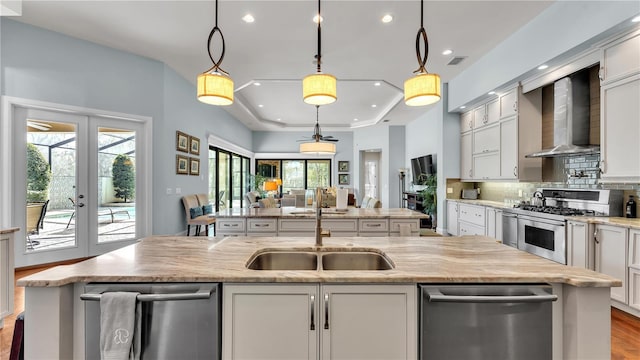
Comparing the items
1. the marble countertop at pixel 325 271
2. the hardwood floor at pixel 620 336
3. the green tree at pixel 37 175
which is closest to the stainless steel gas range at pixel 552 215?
the hardwood floor at pixel 620 336

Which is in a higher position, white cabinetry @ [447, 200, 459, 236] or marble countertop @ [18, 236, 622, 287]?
marble countertop @ [18, 236, 622, 287]

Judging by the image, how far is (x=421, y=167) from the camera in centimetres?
710

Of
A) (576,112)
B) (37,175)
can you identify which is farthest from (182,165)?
(576,112)

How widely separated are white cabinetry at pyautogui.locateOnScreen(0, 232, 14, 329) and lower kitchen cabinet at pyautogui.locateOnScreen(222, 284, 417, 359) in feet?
7.20

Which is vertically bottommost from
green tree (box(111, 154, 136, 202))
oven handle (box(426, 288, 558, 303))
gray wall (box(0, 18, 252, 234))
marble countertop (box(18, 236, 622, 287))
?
oven handle (box(426, 288, 558, 303))

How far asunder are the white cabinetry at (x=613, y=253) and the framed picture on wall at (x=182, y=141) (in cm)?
575

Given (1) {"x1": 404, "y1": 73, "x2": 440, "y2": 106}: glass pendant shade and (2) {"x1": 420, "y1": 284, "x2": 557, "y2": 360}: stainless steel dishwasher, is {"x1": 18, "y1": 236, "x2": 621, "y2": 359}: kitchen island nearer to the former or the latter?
(2) {"x1": 420, "y1": 284, "x2": 557, "y2": 360}: stainless steel dishwasher

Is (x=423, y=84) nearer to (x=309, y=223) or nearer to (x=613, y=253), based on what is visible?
(x=309, y=223)

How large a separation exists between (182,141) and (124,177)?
1129 mm

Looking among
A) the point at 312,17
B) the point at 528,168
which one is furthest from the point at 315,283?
the point at 528,168

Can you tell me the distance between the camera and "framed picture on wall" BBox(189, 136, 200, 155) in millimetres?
5421

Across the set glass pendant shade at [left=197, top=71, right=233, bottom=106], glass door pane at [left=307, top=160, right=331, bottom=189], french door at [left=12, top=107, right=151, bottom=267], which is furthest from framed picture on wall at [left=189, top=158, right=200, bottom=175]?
glass door pane at [left=307, top=160, right=331, bottom=189]

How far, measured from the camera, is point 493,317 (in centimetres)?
126

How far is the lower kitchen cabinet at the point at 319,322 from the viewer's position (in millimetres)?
1282
